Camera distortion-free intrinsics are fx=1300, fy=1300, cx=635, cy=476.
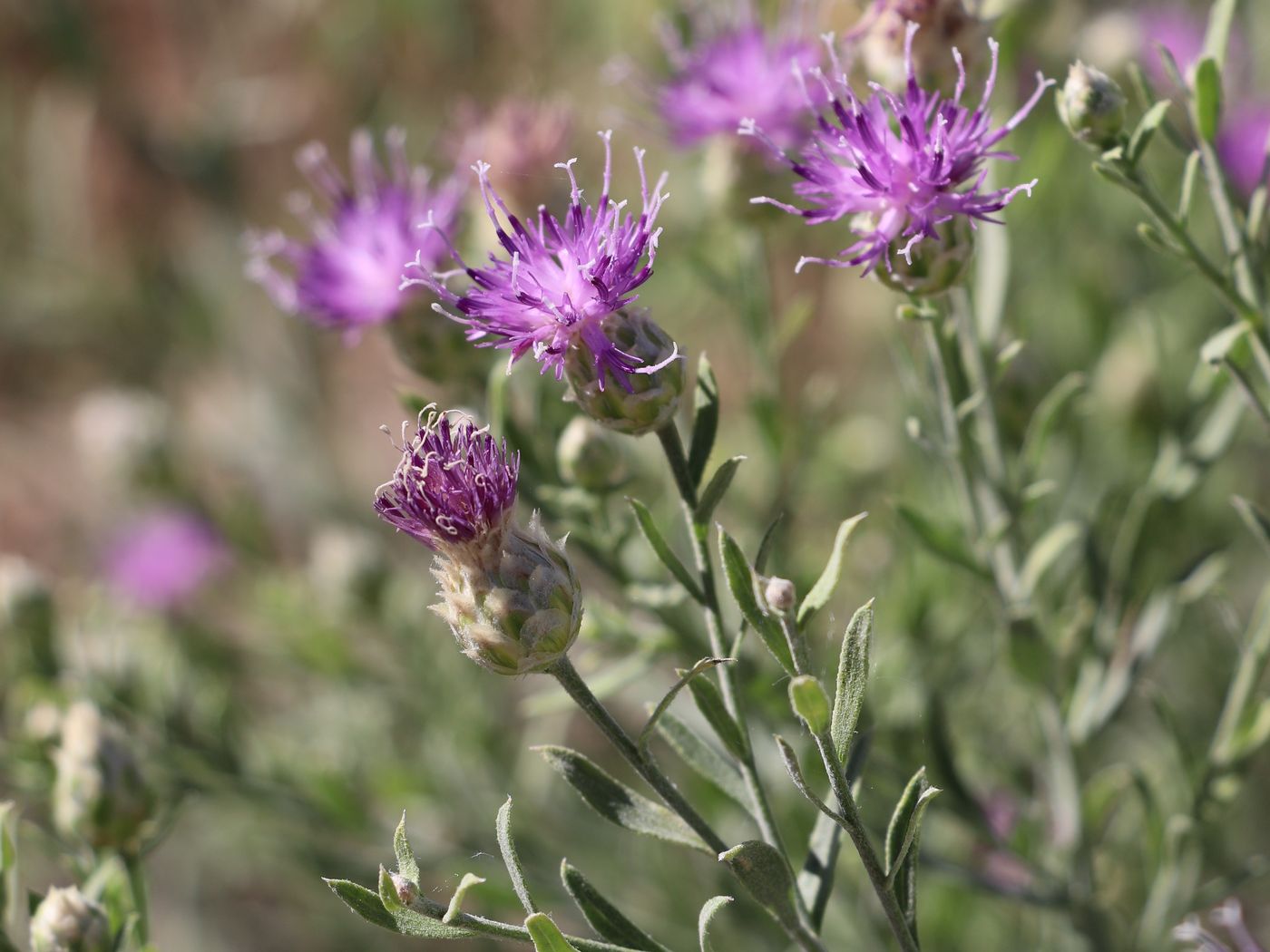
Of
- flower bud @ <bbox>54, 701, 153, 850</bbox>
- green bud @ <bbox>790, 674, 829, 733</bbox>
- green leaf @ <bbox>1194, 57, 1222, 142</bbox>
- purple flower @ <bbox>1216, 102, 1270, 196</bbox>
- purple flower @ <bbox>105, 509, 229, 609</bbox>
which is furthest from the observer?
purple flower @ <bbox>105, 509, 229, 609</bbox>

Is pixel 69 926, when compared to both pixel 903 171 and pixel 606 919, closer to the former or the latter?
pixel 606 919

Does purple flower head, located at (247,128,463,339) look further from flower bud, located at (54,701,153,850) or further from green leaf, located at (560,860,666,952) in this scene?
green leaf, located at (560,860,666,952)

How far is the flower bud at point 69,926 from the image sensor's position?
3.56 ft

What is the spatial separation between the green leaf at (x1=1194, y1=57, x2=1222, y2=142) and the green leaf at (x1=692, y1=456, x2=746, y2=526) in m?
0.47

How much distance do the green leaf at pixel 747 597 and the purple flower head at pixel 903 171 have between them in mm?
232

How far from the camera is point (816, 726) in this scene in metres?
0.83

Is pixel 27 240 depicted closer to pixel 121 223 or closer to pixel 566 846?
pixel 121 223

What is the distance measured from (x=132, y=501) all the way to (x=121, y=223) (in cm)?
260

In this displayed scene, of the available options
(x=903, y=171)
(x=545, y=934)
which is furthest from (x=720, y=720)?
(x=903, y=171)

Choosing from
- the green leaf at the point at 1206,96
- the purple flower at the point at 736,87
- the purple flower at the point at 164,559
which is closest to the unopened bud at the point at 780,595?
the green leaf at the point at 1206,96

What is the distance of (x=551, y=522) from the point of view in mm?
1306

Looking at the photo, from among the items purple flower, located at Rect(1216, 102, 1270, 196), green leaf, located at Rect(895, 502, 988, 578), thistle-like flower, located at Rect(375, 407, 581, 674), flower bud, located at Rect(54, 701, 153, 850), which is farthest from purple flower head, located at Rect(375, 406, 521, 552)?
purple flower, located at Rect(1216, 102, 1270, 196)

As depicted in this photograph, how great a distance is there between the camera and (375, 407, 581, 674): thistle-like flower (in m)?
0.91

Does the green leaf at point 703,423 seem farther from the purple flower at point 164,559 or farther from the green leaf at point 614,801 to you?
the purple flower at point 164,559
